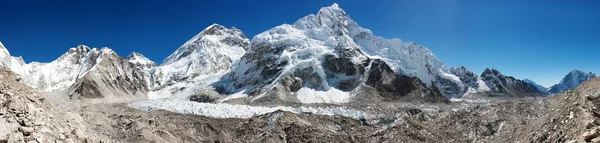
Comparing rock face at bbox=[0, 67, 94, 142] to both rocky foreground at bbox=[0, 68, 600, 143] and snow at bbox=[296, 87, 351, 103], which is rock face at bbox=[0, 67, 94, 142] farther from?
snow at bbox=[296, 87, 351, 103]

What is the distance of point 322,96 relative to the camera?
18012 centimetres

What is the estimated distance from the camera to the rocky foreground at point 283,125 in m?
27.8

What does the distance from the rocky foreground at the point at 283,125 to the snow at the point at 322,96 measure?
57.0 metres

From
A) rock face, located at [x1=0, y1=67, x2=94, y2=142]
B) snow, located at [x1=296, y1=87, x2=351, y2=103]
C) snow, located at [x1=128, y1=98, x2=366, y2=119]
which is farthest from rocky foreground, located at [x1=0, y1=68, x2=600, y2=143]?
snow, located at [x1=296, y1=87, x2=351, y2=103]

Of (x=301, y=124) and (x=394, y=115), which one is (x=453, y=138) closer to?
(x=301, y=124)

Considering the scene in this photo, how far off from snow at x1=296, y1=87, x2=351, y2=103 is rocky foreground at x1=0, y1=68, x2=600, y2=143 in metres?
57.0

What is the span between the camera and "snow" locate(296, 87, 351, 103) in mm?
173625

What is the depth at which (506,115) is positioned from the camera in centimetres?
9144

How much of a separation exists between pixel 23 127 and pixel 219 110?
88551mm

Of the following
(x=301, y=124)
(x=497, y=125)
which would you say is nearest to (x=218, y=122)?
(x=301, y=124)

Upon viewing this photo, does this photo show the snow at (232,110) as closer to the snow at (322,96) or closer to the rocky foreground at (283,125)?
the rocky foreground at (283,125)

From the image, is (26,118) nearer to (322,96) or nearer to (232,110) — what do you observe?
(232,110)

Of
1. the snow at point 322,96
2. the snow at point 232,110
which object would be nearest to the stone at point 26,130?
the snow at point 232,110

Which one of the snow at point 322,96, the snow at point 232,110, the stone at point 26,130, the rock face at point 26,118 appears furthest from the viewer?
the snow at point 322,96
